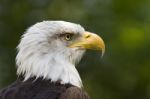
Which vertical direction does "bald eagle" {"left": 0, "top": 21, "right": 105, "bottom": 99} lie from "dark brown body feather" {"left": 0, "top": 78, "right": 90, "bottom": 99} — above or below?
above

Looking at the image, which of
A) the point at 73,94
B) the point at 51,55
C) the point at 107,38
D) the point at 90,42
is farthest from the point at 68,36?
the point at 107,38

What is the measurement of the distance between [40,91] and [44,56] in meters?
0.79

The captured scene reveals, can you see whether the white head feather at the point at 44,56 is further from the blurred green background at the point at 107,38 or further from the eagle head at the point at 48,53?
the blurred green background at the point at 107,38

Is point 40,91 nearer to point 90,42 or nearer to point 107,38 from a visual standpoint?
point 90,42

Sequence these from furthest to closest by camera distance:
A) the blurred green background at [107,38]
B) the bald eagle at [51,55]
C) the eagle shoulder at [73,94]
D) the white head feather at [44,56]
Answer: the blurred green background at [107,38] < the white head feather at [44,56] < the bald eagle at [51,55] < the eagle shoulder at [73,94]

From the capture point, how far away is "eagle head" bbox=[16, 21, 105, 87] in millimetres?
13992

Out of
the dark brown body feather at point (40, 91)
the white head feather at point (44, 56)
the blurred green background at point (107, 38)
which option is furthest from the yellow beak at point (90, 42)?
the blurred green background at point (107, 38)

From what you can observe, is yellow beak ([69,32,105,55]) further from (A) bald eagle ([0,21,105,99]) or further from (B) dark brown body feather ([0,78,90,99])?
(B) dark brown body feather ([0,78,90,99])

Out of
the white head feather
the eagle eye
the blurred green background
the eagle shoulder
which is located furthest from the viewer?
the blurred green background

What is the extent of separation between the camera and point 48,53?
1409 centimetres

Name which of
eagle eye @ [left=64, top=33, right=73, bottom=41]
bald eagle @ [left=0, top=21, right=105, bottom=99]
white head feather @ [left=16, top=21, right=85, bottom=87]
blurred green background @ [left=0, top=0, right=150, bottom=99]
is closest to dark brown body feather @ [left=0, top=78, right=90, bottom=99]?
bald eagle @ [left=0, top=21, right=105, bottom=99]

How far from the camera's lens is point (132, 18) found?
18891mm

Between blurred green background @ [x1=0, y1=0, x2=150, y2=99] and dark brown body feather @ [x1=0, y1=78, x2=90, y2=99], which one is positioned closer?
dark brown body feather @ [x1=0, y1=78, x2=90, y2=99]

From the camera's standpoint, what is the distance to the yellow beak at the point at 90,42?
1428cm
